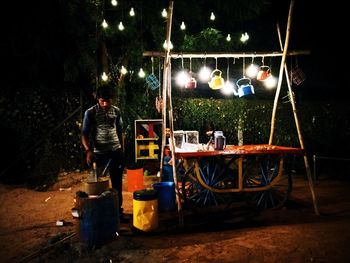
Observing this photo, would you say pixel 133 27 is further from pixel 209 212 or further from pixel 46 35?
pixel 209 212

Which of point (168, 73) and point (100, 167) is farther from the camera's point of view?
point (168, 73)

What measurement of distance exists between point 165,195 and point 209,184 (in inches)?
39.1

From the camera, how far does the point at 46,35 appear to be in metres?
10.4

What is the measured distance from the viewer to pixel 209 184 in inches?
260

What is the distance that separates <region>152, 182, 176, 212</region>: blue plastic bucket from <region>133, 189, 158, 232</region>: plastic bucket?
1.09 metres

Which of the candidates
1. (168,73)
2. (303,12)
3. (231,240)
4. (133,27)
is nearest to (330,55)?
(303,12)

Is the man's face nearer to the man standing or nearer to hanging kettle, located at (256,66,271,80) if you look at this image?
the man standing

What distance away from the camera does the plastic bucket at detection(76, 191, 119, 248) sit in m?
4.52

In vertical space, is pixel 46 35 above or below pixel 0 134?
above

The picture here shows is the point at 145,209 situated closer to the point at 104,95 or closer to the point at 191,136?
the point at 104,95

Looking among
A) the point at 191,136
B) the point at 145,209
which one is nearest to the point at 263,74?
the point at 191,136

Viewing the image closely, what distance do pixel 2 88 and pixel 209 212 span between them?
23.4 ft

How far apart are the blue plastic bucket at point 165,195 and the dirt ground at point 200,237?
333 mm

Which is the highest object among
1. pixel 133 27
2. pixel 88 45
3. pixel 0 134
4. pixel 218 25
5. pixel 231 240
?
pixel 218 25
